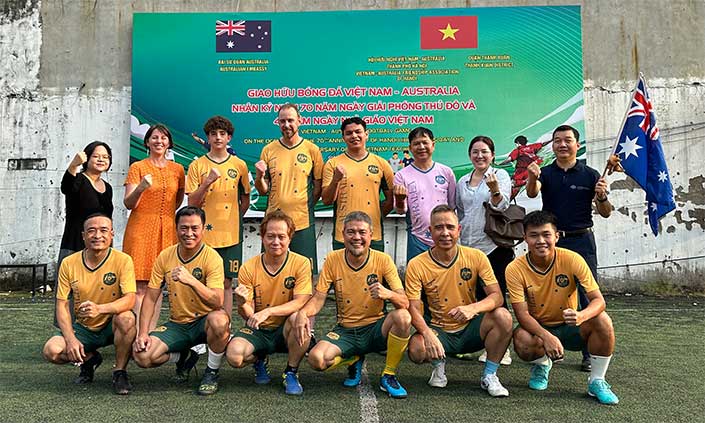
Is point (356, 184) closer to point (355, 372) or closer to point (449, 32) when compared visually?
point (355, 372)

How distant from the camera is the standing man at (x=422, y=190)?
151 inches

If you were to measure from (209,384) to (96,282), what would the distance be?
914mm

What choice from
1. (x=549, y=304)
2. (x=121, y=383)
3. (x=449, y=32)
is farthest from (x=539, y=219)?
(x=449, y=32)

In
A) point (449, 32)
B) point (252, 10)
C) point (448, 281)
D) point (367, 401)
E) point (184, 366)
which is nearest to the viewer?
point (367, 401)

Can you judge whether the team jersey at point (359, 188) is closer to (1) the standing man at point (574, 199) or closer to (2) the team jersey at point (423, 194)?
(2) the team jersey at point (423, 194)

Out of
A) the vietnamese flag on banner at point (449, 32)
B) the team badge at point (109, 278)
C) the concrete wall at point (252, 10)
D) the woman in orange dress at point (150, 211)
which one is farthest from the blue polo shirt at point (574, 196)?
the vietnamese flag on banner at point (449, 32)

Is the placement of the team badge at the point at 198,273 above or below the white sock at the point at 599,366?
above

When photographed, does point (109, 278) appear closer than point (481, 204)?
Yes

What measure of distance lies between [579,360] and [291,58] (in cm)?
531

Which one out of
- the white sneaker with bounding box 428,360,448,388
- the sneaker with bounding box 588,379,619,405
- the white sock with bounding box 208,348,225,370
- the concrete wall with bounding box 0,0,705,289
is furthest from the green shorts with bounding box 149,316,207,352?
the concrete wall with bounding box 0,0,705,289

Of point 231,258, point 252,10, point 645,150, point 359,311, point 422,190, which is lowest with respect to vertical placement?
point 359,311

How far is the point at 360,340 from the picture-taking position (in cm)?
322

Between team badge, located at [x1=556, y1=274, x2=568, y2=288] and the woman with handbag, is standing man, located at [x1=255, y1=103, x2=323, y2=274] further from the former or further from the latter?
team badge, located at [x1=556, y1=274, x2=568, y2=288]

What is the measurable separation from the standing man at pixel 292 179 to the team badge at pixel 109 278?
3.63 feet
